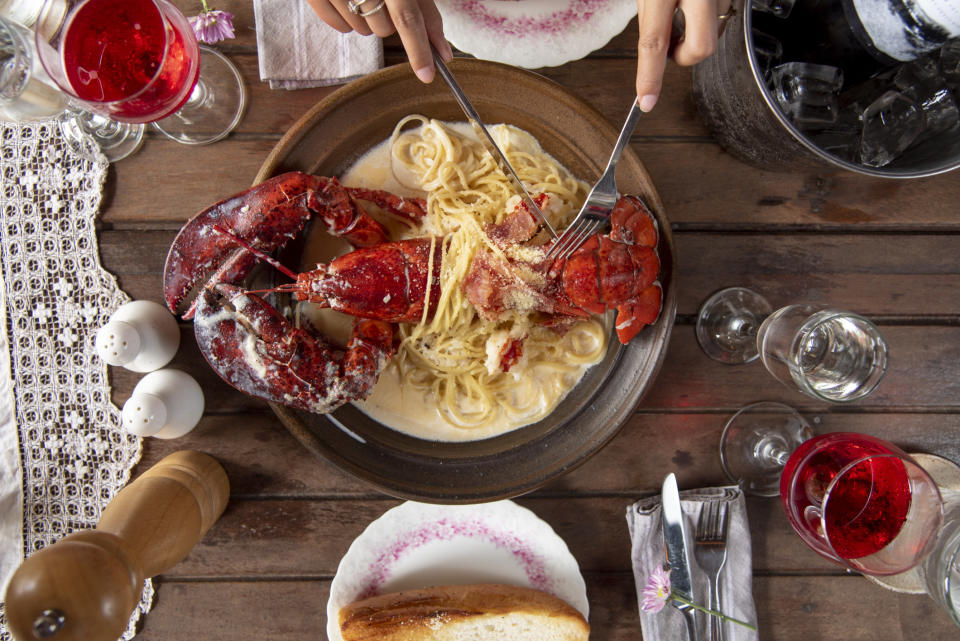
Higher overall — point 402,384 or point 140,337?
point 140,337

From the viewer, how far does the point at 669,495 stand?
2100 millimetres

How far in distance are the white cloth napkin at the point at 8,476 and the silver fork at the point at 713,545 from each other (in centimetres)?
253

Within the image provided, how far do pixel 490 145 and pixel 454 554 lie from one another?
4.91 ft

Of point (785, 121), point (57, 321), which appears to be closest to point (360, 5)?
point (785, 121)

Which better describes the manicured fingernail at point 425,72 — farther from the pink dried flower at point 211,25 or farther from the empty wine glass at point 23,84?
the empty wine glass at point 23,84

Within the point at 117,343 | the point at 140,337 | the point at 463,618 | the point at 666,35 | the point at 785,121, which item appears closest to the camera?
the point at 666,35

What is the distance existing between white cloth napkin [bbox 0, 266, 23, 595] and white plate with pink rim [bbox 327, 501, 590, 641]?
3.96 ft

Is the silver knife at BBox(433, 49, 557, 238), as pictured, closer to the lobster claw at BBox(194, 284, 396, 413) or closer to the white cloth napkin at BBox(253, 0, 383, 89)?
the white cloth napkin at BBox(253, 0, 383, 89)

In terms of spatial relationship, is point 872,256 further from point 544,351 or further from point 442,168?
point 442,168

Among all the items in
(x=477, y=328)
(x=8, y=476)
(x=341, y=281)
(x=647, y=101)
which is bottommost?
(x=8, y=476)

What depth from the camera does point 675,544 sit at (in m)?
2.11

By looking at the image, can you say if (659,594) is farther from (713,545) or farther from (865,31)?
(865,31)

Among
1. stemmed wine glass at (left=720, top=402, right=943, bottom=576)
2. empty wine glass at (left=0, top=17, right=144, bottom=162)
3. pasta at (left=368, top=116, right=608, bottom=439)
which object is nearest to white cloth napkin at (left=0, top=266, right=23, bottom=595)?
empty wine glass at (left=0, top=17, right=144, bottom=162)

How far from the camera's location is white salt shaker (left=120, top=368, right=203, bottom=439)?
1913 mm
